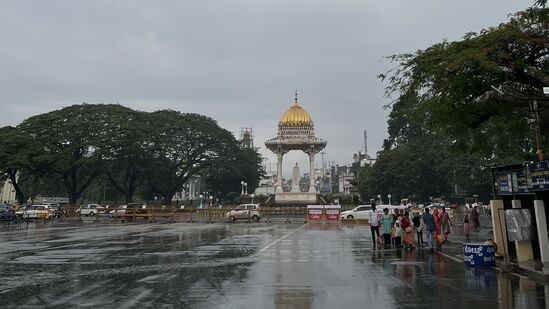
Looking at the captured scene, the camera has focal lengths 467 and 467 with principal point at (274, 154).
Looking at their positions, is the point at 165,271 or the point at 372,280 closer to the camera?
the point at 372,280

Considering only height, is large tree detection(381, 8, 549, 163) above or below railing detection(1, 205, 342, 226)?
above

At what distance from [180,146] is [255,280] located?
67337mm

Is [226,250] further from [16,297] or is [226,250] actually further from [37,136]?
[37,136]

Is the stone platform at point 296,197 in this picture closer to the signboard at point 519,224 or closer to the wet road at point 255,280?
the wet road at point 255,280

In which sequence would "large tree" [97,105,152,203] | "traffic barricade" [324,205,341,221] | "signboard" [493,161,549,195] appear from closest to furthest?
"signboard" [493,161,549,195]
"traffic barricade" [324,205,341,221]
"large tree" [97,105,152,203]

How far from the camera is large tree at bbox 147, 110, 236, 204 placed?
73938 mm

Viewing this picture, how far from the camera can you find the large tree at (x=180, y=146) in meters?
73.9

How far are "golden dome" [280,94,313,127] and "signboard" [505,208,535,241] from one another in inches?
2661

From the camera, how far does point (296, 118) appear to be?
266 ft

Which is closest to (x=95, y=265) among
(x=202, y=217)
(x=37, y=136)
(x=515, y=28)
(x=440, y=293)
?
(x=440, y=293)

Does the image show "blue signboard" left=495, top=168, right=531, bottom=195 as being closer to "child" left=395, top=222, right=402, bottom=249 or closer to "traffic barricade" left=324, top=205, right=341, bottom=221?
"child" left=395, top=222, right=402, bottom=249

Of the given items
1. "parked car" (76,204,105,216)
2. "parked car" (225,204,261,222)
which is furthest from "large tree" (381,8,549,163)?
"parked car" (76,204,105,216)

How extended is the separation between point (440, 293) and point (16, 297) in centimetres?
862

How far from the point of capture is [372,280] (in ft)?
37.1
